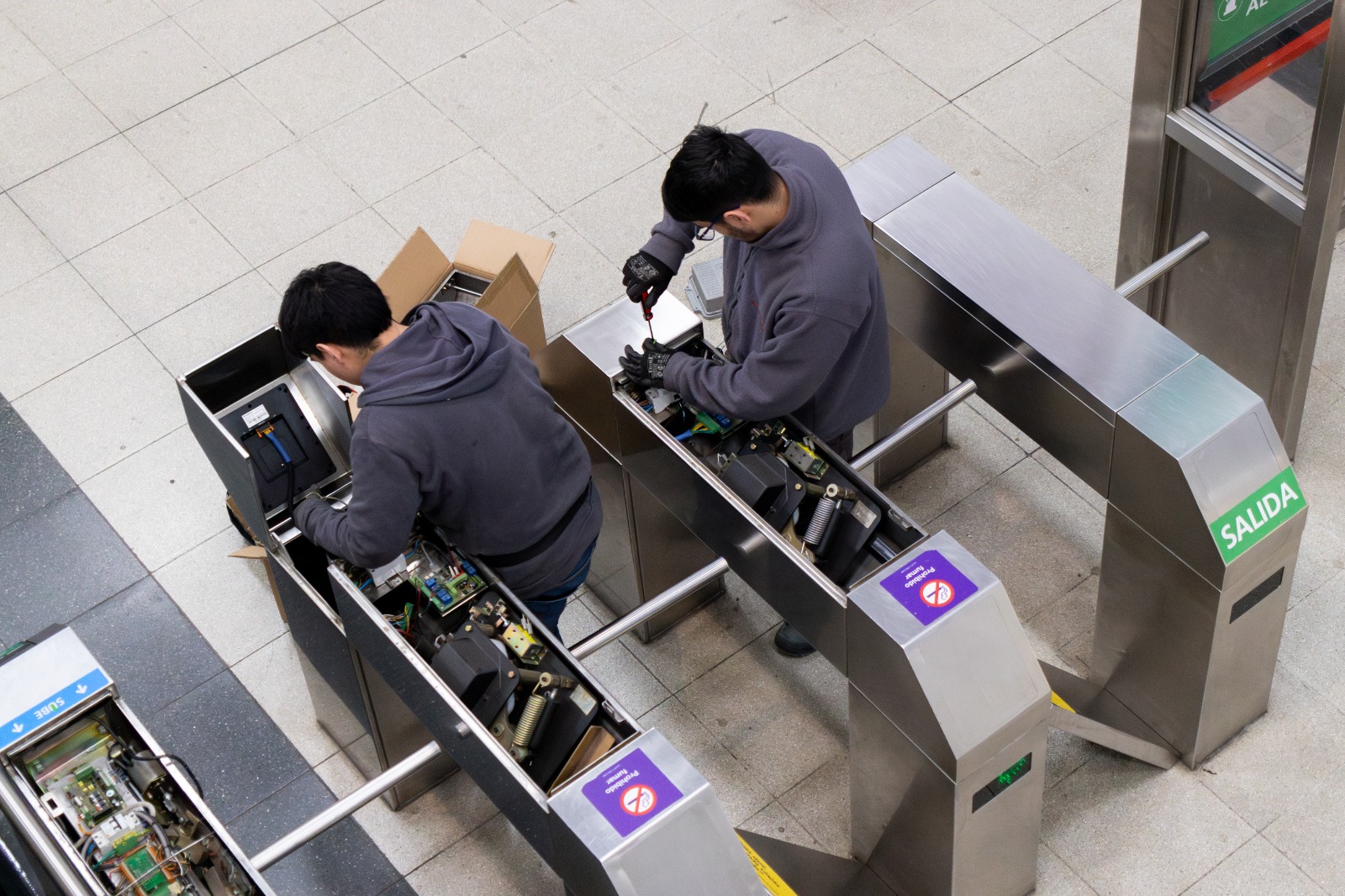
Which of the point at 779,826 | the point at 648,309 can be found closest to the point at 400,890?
the point at 779,826

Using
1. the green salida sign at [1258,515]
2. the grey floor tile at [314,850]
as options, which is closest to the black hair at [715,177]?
the green salida sign at [1258,515]

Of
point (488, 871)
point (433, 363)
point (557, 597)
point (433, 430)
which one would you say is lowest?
point (488, 871)

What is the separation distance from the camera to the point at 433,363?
9.96 ft

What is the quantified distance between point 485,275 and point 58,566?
154cm

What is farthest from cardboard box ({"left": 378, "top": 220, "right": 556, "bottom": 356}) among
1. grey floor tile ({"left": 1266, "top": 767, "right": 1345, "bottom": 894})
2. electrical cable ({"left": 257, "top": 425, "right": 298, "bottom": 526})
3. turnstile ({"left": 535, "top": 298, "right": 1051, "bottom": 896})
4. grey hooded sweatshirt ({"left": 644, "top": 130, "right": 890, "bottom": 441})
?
grey floor tile ({"left": 1266, "top": 767, "right": 1345, "bottom": 894})

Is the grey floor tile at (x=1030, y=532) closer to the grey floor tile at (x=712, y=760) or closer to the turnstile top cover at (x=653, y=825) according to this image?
the grey floor tile at (x=712, y=760)

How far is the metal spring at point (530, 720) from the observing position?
296 centimetres

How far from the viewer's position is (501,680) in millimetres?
3018

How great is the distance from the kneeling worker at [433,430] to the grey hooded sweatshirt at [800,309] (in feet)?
1.31

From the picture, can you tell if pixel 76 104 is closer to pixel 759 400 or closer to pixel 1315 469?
pixel 759 400

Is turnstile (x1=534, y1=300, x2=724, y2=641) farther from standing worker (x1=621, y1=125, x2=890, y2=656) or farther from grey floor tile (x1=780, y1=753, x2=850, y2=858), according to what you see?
grey floor tile (x1=780, y1=753, x2=850, y2=858)

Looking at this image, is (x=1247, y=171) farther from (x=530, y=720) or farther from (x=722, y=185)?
(x=530, y=720)

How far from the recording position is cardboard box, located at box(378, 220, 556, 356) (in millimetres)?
4285

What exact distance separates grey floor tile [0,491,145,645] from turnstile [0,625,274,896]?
146cm
